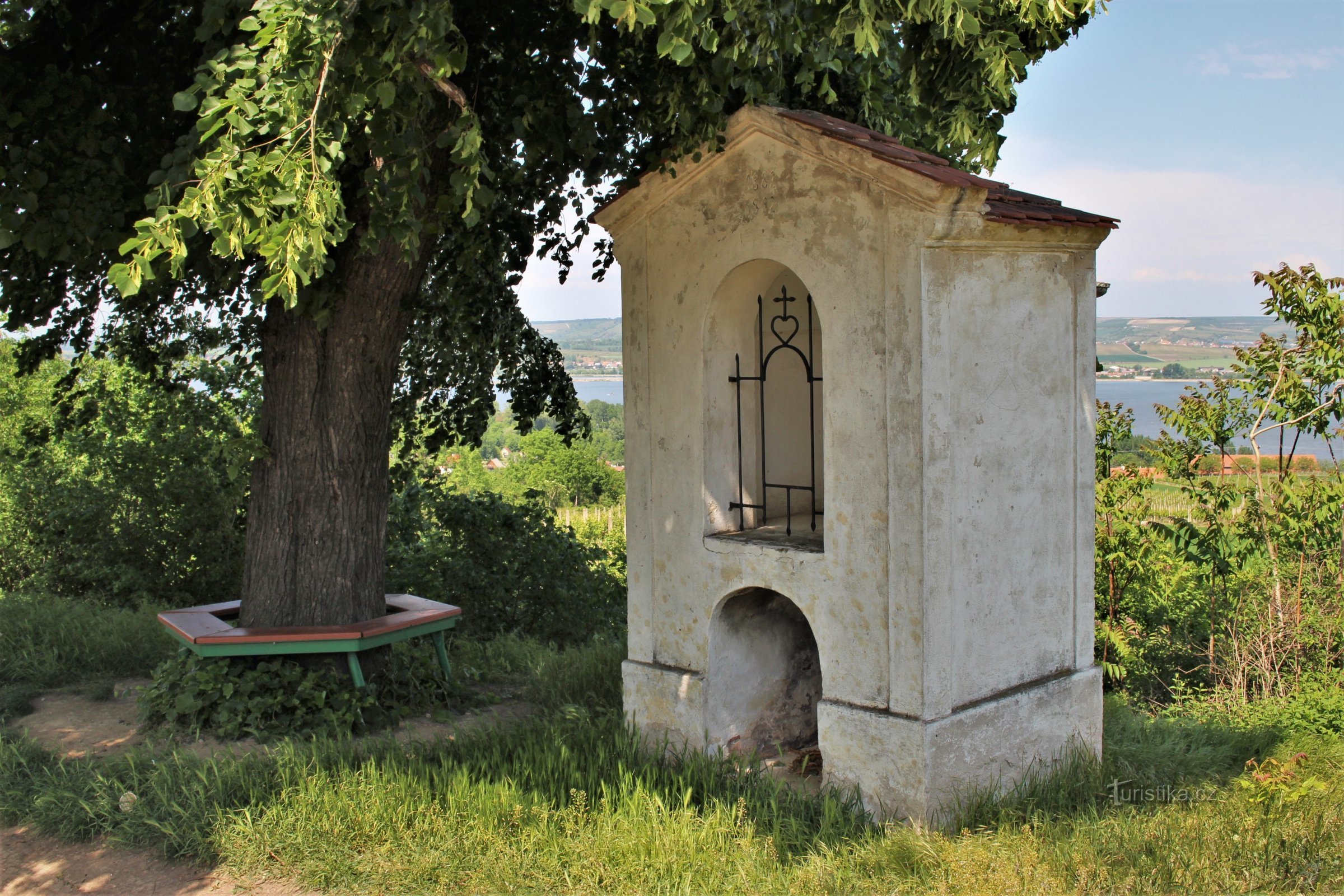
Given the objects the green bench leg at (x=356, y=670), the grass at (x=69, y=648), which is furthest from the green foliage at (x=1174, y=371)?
the grass at (x=69, y=648)

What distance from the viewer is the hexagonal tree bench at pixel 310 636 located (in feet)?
19.4

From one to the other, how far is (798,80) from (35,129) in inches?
144

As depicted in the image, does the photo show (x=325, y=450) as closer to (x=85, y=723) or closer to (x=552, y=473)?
(x=85, y=723)

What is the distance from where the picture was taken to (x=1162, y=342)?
14.5m

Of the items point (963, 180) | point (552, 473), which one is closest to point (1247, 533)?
point (963, 180)

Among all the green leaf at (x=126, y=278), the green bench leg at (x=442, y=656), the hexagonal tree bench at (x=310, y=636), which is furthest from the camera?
the green bench leg at (x=442, y=656)

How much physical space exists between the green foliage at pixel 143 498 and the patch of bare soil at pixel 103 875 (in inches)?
207

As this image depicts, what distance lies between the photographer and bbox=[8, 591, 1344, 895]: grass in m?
4.03

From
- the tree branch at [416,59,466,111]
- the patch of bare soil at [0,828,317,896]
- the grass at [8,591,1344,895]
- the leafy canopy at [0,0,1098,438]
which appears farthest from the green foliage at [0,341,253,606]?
the tree branch at [416,59,466,111]

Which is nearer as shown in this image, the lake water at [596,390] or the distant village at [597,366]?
the lake water at [596,390]

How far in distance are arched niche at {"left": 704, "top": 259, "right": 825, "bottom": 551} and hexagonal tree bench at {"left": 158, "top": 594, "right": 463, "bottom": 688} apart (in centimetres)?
205

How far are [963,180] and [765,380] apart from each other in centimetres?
170

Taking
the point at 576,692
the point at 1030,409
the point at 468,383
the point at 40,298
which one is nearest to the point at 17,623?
the point at 40,298

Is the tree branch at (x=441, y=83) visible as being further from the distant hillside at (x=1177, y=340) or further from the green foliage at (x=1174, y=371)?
the green foliage at (x=1174, y=371)
